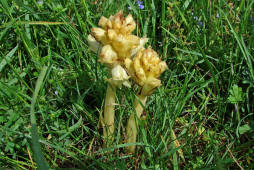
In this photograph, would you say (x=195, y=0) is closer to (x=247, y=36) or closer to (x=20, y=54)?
(x=247, y=36)

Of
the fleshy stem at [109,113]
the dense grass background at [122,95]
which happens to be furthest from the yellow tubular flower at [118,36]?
the dense grass background at [122,95]

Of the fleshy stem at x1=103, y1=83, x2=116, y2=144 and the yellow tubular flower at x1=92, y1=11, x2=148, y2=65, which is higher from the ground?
the yellow tubular flower at x1=92, y1=11, x2=148, y2=65

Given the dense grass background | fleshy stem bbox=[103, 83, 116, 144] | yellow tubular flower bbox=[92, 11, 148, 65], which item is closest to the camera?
yellow tubular flower bbox=[92, 11, 148, 65]

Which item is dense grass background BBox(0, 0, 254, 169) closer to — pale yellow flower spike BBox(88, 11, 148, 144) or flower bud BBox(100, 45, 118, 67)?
pale yellow flower spike BBox(88, 11, 148, 144)

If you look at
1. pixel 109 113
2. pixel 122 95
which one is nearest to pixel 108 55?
pixel 109 113

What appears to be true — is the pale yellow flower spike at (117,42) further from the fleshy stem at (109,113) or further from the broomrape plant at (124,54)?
the fleshy stem at (109,113)

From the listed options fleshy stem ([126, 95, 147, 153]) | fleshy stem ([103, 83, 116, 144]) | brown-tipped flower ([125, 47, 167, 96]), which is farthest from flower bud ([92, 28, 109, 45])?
fleshy stem ([126, 95, 147, 153])

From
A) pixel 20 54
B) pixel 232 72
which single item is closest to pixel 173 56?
pixel 232 72
